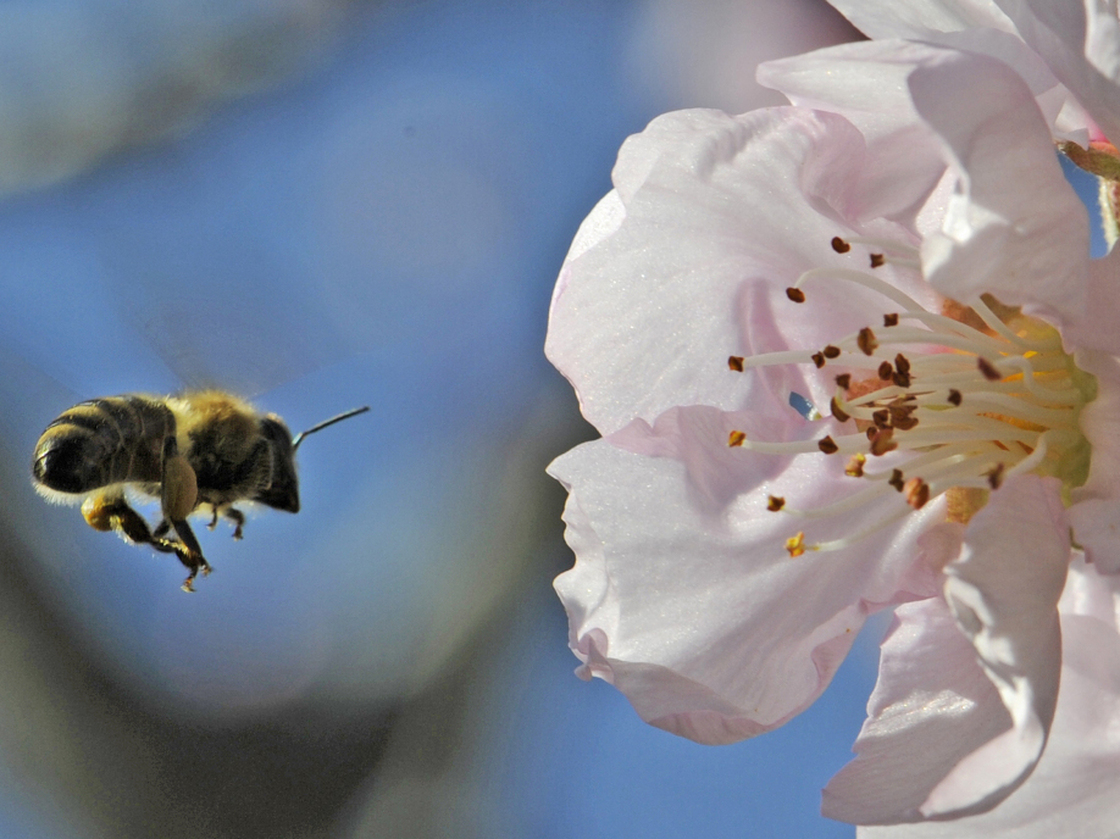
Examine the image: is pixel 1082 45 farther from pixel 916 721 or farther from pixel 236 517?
pixel 236 517

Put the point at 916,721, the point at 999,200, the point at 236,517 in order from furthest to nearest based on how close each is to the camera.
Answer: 1. the point at 236,517
2. the point at 916,721
3. the point at 999,200

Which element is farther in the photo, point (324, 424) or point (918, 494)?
point (324, 424)

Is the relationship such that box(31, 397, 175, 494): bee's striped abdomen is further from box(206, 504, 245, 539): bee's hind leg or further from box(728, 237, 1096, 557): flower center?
box(728, 237, 1096, 557): flower center

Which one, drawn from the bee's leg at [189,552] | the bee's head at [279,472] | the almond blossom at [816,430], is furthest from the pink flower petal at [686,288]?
the bee's head at [279,472]

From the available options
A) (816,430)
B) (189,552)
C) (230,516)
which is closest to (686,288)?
(816,430)

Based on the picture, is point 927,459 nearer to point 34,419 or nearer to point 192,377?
point 192,377

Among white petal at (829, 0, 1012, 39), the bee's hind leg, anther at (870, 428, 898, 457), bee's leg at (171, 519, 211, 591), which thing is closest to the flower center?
anther at (870, 428, 898, 457)

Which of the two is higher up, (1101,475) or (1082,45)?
(1082,45)
